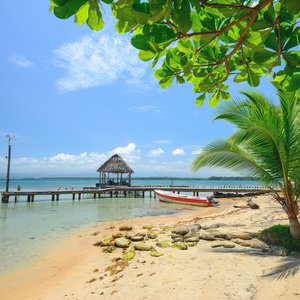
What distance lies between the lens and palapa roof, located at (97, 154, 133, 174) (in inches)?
1320

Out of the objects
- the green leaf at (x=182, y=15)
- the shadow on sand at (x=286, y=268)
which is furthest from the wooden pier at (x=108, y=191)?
the green leaf at (x=182, y=15)

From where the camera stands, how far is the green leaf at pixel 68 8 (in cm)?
92

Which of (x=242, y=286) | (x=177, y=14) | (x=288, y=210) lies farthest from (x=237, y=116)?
(x=177, y=14)

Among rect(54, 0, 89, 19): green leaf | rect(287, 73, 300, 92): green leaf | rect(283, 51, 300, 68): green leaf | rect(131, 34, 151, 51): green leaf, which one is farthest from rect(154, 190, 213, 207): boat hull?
rect(54, 0, 89, 19): green leaf

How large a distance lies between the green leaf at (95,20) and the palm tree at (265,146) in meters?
4.96

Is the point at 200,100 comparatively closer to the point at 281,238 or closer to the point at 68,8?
the point at 68,8

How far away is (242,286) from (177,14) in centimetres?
427

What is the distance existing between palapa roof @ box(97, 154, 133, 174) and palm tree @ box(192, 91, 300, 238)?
89.6ft

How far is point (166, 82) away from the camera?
167cm

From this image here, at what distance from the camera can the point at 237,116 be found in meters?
6.05

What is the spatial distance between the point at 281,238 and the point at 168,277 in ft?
10.3

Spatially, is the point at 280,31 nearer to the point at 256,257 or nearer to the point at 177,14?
the point at 177,14

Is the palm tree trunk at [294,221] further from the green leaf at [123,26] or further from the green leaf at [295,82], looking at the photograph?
the green leaf at [123,26]

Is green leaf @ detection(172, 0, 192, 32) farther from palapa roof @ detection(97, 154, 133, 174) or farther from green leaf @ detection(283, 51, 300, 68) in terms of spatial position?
palapa roof @ detection(97, 154, 133, 174)
